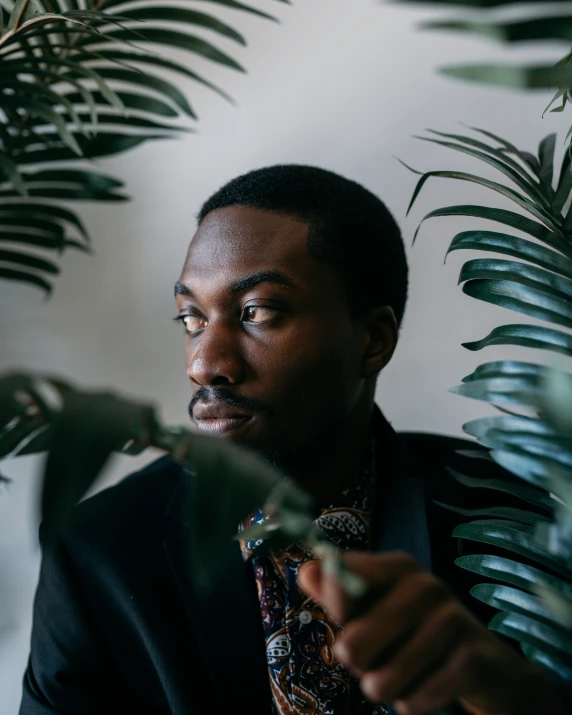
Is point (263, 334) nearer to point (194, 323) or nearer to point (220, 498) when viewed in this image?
point (194, 323)

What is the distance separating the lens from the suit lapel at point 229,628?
0.88m

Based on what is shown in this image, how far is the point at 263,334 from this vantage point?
2.76 ft

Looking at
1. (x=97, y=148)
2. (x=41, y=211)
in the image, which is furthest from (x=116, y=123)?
(x=41, y=211)

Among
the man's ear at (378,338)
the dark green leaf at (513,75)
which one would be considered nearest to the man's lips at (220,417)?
the man's ear at (378,338)

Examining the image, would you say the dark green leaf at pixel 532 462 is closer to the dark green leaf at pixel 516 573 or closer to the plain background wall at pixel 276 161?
the dark green leaf at pixel 516 573

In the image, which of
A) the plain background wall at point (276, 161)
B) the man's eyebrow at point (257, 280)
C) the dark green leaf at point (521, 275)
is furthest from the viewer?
the plain background wall at point (276, 161)

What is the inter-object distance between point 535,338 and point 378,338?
14.4 inches

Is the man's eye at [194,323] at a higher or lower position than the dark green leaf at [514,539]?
higher

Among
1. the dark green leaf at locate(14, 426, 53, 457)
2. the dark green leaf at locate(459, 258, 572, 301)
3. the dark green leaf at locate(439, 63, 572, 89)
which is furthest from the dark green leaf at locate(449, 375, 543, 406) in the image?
the dark green leaf at locate(14, 426, 53, 457)

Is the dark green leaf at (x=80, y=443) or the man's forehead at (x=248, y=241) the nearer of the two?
the dark green leaf at (x=80, y=443)

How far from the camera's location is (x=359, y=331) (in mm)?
937

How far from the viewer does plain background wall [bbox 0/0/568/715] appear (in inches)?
47.3

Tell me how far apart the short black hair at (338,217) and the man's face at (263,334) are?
0.02m

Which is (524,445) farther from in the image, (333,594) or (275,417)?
(275,417)
